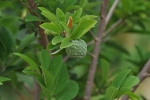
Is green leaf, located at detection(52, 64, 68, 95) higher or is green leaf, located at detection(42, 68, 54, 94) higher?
green leaf, located at detection(42, 68, 54, 94)

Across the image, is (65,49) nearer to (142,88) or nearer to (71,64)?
(71,64)

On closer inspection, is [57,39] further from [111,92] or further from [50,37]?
[50,37]

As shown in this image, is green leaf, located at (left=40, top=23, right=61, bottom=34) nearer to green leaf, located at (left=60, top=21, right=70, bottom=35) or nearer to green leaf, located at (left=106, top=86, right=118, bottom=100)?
green leaf, located at (left=60, top=21, right=70, bottom=35)

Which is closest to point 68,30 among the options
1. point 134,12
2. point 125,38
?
point 134,12

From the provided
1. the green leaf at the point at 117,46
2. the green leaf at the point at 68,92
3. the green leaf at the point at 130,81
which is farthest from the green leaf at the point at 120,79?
the green leaf at the point at 117,46

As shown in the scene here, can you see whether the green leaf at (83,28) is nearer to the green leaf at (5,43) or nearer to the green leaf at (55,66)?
the green leaf at (55,66)

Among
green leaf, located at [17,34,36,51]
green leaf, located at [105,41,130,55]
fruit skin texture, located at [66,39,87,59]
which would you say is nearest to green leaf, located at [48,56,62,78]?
fruit skin texture, located at [66,39,87,59]

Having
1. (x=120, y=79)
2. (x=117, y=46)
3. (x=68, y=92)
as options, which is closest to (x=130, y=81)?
(x=120, y=79)
